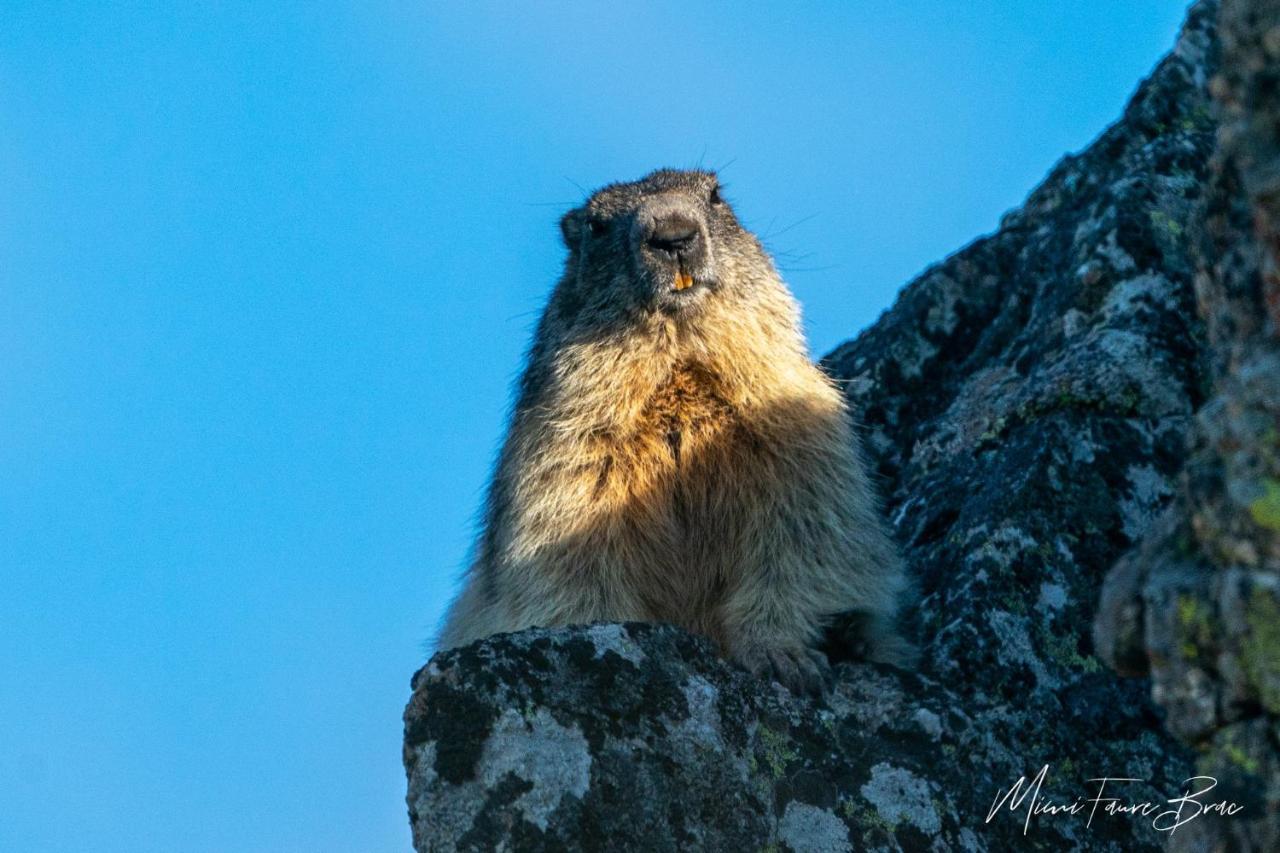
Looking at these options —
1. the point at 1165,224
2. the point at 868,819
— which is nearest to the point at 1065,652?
the point at 868,819

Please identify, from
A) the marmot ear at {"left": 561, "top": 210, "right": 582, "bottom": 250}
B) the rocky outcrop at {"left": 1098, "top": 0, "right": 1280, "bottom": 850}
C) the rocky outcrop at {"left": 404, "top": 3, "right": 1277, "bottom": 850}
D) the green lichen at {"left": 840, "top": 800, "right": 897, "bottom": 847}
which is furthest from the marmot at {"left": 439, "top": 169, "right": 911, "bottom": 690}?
the rocky outcrop at {"left": 1098, "top": 0, "right": 1280, "bottom": 850}

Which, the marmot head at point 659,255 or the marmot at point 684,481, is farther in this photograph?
the marmot head at point 659,255

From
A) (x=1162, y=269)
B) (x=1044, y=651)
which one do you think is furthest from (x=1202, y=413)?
(x=1162, y=269)

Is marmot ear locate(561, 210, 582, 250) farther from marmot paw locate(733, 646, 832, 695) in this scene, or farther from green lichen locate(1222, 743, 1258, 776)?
green lichen locate(1222, 743, 1258, 776)

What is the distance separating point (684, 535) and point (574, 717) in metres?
2.20

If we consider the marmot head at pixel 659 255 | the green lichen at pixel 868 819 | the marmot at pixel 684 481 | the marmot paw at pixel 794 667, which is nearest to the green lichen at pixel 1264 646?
the green lichen at pixel 868 819

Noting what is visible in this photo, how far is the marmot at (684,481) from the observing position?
278 inches

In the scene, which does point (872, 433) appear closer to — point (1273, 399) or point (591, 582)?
point (591, 582)

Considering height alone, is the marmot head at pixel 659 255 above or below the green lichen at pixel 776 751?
above

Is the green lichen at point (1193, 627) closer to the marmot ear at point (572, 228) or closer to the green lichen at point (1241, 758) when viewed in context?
the green lichen at point (1241, 758)

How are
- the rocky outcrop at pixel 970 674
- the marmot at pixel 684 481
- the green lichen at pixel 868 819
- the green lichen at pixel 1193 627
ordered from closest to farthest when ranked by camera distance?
the green lichen at pixel 1193 627 < the rocky outcrop at pixel 970 674 < the green lichen at pixel 868 819 < the marmot at pixel 684 481

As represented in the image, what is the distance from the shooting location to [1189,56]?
1038 centimetres

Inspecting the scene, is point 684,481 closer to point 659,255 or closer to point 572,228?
point 659,255

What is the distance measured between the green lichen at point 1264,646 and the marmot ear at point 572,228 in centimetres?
606
